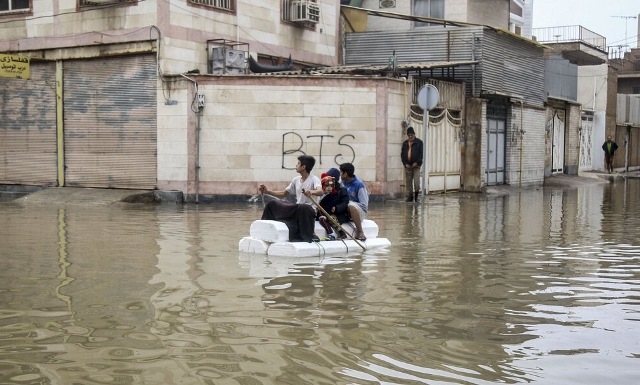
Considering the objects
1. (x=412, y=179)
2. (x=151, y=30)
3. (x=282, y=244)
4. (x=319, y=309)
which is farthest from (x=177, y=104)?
(x=319, y=309)

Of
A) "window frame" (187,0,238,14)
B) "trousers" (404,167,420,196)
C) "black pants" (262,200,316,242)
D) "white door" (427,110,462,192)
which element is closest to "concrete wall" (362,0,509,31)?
"white door" (427,110,462,192)

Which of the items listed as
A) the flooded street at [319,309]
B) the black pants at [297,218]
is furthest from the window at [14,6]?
the black pants at [297,218]

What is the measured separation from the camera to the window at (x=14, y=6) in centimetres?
2161

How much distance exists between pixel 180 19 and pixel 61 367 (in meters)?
15.4

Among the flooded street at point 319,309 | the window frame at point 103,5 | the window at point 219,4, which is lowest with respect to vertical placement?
the flooded street at point 319,309

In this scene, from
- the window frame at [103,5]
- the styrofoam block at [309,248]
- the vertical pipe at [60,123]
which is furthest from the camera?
the vertical pipe at [60,123]

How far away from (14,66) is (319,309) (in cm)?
1569

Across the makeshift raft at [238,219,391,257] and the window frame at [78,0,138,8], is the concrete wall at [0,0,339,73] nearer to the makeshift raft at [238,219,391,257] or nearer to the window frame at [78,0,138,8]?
the window frame at [78,0,138,8]

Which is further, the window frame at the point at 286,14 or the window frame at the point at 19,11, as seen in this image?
the window frame at the point at 286,14

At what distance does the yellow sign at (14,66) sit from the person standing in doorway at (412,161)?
31.0 feet

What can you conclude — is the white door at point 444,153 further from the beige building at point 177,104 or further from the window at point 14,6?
the window at point 14,6

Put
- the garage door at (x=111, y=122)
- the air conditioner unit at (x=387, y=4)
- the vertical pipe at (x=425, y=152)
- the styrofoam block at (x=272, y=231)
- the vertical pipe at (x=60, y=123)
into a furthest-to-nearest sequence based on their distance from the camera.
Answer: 1. the air conditioner unit at (x=387, y=4)
2. the vertical pipe at (x=60, y=123)
3. the garage door at (x=111, y=122)
4. the vertical pipe at (x=425, y=152)
5. the styrofoam block at (x=272, y=231)

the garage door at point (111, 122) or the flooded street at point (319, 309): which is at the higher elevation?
the garage door at point (111, 122)

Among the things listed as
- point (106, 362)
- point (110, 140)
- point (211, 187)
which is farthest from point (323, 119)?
point (106, 362)
